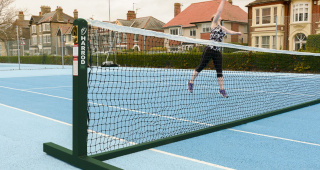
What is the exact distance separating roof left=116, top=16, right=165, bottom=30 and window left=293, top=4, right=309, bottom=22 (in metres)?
28.5

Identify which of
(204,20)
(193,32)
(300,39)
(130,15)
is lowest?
(300,39)

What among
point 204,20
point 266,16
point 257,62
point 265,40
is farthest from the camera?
point 204,20

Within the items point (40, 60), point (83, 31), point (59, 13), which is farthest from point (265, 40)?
point (59, 13)

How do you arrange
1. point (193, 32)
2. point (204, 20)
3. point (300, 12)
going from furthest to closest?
point (193, 32)
point (204, 20)
point (300, 12)

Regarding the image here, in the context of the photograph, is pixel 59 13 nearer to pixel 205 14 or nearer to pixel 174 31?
pixel 174 31

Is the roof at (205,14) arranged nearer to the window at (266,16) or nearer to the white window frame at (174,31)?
the white window frame at (174,31)

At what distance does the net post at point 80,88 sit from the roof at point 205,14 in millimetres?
39436

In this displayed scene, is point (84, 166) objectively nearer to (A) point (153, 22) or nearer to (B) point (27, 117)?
(B) point (27, 117)

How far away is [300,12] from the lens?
31.2m

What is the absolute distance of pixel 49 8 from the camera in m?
75.4

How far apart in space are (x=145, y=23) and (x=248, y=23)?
99.4ft

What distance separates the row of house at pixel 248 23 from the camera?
81.5ft

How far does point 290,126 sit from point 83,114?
11.6 ft

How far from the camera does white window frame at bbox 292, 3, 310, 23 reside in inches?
1190
